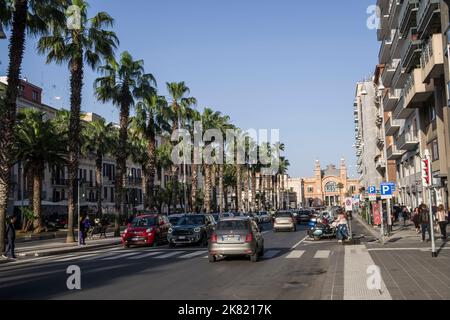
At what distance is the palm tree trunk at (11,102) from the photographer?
2398 centimetres

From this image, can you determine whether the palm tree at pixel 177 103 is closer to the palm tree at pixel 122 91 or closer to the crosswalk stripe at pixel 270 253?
the palm tree at pixel 122 91

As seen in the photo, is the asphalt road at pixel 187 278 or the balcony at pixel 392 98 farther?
the balcony at pixel 392 98

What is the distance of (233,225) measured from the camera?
18156mm

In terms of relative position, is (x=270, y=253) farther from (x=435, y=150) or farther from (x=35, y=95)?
(x=35, y=95)

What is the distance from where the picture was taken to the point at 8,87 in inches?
955

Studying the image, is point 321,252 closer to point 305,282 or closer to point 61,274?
point 305,282

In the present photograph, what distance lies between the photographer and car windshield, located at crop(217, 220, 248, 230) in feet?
59.2

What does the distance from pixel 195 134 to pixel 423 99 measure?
28370 millimetres

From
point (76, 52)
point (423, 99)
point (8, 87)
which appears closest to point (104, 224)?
point (76, 52)

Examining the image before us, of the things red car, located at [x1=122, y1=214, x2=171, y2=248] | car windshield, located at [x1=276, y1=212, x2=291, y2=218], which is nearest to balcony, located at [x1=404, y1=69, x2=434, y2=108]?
car windshield, located at [x1=276, y1=212, x2=291, y2=218]

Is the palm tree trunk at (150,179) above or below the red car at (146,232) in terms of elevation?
above

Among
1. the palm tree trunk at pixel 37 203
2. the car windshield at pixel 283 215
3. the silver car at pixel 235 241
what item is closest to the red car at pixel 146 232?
the silver car at pixel 235 241

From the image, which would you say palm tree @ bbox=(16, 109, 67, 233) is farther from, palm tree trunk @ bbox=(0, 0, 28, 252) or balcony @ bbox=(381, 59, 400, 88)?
balcony @ bbox=(381, 59, 400, 88)

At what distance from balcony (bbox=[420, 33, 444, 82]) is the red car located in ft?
60.5
